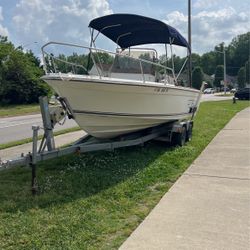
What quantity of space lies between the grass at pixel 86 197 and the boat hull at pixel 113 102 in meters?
0.75

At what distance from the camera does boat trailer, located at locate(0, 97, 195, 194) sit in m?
6.07

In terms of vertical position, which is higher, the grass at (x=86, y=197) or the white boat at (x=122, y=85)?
the white boat at (x=122, y=85)

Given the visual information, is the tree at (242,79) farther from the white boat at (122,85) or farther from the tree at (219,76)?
the white boat at (122,85)

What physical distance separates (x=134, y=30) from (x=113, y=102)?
140 inches

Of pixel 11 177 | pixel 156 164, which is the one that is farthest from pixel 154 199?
pixel 11 177

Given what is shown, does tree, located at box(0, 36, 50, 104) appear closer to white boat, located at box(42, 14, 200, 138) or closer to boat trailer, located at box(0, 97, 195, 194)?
white boat, located at box(42, 14, 200, 138)

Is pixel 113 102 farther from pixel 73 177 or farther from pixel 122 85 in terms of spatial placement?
pixel 73 177

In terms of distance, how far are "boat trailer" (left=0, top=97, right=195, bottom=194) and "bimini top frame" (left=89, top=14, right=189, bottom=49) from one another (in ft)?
7.25

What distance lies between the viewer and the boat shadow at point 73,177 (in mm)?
5664

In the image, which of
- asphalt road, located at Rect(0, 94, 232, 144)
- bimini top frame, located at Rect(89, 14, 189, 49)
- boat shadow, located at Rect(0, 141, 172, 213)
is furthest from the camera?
asphalt road, located at Rect(0, 94, 232, 144)

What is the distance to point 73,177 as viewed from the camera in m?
6.85

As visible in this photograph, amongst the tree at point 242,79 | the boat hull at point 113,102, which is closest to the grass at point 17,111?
the boat hull at point 113,102

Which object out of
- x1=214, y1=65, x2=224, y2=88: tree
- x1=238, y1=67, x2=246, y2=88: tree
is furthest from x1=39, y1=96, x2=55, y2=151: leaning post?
x1=214, y1=65, x2=224, y2=88: tree

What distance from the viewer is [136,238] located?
438cm
